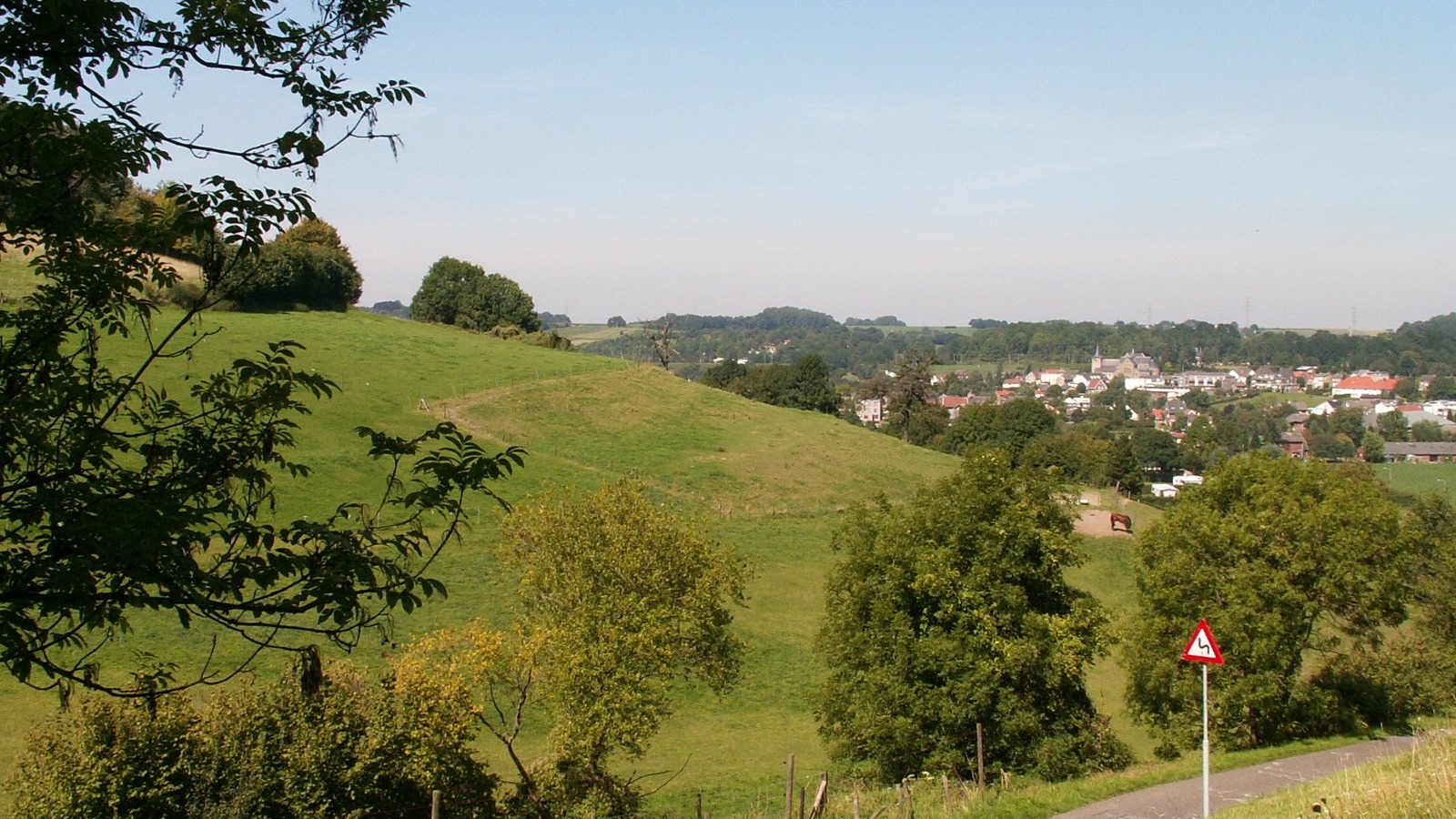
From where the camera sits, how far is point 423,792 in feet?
60.4

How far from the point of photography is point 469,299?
335 feet

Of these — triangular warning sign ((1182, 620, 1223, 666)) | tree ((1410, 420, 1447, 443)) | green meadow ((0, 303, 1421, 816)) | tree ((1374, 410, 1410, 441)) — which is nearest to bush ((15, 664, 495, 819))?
green meadow ((0, 303, 1421, 816))

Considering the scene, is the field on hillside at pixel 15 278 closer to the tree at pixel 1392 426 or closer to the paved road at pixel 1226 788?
the paved road at pixel 1226 788

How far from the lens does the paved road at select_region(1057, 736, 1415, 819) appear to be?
1627cm

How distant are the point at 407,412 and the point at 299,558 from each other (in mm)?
59029

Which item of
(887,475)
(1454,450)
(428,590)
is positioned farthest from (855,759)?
(1454,450)

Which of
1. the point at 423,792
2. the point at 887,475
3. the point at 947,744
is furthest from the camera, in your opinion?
the point at 887,475

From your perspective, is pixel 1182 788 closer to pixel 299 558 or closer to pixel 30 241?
pixel 299 558

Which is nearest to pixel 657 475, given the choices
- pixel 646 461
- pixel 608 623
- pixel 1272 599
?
pixel 646 461

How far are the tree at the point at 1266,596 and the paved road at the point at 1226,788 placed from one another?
11.1 ft

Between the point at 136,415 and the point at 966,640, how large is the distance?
68.1 ft

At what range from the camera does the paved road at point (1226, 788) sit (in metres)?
16.3

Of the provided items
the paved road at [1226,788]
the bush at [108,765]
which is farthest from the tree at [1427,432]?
the bush at [108,765]

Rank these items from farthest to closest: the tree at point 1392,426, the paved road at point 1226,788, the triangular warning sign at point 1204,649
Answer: the tree at point 1392,426 < the paved road at point 1226,788 < the triangular warning sign at point 1204,649
